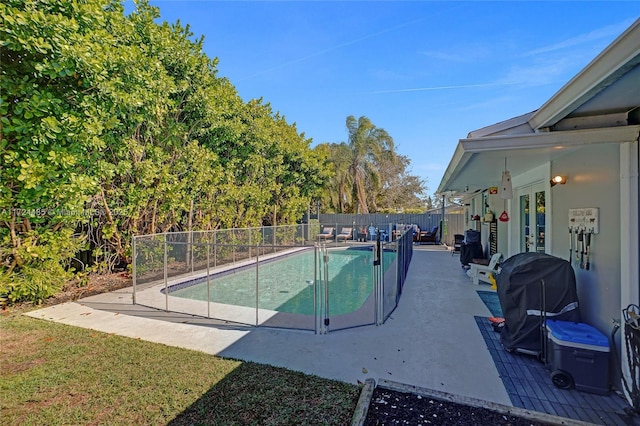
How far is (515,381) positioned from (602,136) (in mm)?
2436

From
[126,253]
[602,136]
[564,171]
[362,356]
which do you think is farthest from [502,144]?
[126,253]

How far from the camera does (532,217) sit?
5508 mm

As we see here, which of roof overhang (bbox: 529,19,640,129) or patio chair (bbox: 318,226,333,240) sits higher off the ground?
roof overhang (bbox: 529,19,640,129)

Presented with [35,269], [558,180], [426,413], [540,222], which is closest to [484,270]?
[540,222]

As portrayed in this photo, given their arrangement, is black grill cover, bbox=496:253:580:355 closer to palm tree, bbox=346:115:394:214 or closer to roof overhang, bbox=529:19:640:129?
roof overhang, bbox=529:19:640:129

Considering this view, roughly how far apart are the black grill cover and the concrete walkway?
1.55 ft

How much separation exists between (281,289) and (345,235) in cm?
1141

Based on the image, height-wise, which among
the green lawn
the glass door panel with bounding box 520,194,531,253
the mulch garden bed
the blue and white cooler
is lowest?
the green lawn

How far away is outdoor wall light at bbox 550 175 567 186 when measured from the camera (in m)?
3.83

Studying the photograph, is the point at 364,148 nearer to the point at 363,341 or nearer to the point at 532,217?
the point at 532,217

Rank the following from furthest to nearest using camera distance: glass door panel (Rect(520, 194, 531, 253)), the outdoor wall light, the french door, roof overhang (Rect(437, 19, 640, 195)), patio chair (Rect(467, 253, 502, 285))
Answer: patio chair (Rect(467, 253, 502, 285)) < glass door panel (Rect(520, 194, 531, 253)) < the french door < the outdoor wall light < roof overhang (Rect(437, 19, 640, 195))

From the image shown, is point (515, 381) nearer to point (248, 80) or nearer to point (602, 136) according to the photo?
point (602, 136)

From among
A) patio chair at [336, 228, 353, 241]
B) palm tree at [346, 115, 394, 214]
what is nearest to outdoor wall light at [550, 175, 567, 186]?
patio chair at [336, 228, 353, 241]

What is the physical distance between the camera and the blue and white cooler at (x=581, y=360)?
2.71 metres
